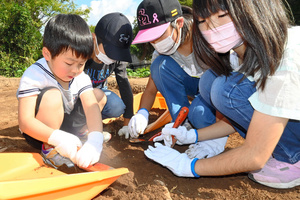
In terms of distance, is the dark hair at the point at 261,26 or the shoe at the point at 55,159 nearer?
the dark hair at the point at 261,26

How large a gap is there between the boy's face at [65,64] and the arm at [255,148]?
885 mm

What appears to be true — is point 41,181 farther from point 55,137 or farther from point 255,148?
point 255,148

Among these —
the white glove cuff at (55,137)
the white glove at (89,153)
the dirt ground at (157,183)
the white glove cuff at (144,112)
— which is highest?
the white glove cuff at (55,137)

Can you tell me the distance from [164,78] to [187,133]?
487 mm

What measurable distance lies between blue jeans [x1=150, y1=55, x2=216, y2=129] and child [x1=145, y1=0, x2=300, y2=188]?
406 mm

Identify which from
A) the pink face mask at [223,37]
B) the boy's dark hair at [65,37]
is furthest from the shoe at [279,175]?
the boy's dark hair at [65,37]

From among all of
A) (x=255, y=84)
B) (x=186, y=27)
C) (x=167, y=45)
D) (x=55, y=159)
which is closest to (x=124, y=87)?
(x=167, y=45)

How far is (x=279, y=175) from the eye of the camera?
51.9 inches

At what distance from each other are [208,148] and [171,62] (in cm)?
69

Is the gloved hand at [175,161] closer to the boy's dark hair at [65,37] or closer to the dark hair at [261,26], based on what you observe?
the dark hair at [261,26]

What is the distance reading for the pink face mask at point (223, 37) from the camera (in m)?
1.12

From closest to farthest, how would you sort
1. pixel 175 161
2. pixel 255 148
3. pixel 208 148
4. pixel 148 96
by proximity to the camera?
1. pixel 255 148
2. pixel 175 161
3. pixel 208 148
4. pixel 148 96

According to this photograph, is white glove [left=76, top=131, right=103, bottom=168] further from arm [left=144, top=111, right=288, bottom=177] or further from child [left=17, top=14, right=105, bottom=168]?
arm [left=144, top=111, right=288, bottom=177]

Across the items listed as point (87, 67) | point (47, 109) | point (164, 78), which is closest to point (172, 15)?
point (164, 78)
